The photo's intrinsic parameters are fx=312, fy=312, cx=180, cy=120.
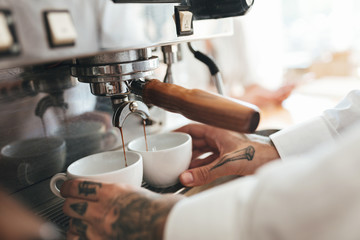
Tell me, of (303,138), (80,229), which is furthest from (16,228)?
(303,138)

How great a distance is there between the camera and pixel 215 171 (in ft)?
1.71

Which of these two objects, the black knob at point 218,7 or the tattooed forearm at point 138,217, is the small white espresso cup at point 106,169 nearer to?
the tattooed forearm at point 138,217

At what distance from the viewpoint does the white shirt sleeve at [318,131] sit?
1.74 feet

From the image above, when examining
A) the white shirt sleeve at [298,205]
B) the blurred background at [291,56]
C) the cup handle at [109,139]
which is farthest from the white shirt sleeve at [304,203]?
the blurred background at [291,56]

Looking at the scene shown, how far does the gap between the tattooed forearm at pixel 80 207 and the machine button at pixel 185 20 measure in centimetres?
26

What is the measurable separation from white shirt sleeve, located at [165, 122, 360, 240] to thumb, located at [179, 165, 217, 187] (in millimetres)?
208

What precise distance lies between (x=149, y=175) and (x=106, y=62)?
0.69 ft

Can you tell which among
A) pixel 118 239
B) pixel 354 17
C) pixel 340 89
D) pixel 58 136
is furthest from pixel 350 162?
pixel 354 17

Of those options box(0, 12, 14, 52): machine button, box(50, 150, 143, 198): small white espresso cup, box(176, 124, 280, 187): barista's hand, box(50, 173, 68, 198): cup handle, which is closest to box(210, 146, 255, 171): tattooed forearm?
box(176, 124, 280, 187): barista's hand

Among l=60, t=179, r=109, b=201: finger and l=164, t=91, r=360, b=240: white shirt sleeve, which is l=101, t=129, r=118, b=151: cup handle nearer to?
l=60, t=179, r=109, b=201: finger

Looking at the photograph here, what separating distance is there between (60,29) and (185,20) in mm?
191

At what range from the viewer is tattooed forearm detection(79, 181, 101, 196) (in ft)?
1.28

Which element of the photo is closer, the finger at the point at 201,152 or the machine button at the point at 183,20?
the machine button at the point at 183,20

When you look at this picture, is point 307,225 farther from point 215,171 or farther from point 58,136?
point 58,136
